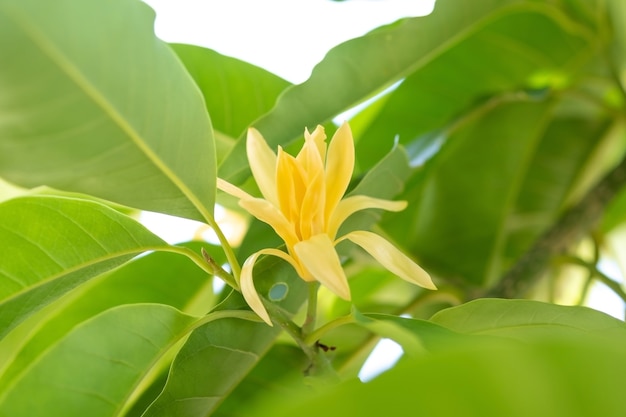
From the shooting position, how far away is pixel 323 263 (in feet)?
1.55

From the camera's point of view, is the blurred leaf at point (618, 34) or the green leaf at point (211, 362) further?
the blurred leaf at point (618, 34)

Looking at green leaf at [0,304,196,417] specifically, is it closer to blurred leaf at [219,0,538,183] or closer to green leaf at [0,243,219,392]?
blurred leaf at [219,0,538,183]

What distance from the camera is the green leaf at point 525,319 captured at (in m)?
0.48

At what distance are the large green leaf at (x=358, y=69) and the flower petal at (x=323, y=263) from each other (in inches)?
Answer: 5.6

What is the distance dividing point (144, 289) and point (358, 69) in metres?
0.34

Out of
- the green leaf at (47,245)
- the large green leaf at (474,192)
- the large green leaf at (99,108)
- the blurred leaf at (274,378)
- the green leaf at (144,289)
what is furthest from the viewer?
the large green leaf at (474,192)

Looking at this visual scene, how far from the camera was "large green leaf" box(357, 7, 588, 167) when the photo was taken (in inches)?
39.3

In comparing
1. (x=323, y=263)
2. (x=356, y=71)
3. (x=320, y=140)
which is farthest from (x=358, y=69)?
(x=323, y=263)

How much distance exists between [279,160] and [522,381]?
27 cm

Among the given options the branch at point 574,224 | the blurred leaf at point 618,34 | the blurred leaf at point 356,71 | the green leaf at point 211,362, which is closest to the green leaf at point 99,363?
the green leaf at point 211,362

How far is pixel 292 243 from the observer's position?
0.52 meters

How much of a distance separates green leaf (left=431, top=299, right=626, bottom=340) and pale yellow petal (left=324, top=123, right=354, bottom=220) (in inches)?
4.1

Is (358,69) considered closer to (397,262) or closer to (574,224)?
(397,262)

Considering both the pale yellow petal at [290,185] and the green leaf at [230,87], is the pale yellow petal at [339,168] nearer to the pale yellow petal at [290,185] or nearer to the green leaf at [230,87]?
the pale yellow petal at [290,185]
